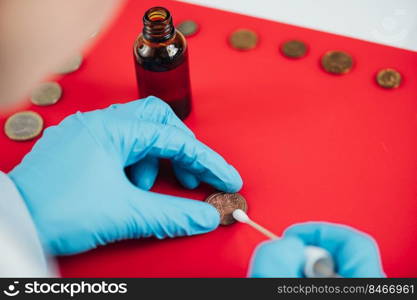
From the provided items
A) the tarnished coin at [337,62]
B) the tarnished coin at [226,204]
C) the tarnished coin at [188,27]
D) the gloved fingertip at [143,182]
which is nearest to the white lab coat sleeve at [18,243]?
the gloved fingertip at [143,182]

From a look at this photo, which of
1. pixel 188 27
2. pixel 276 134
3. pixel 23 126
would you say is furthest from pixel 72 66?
pixel 276 134

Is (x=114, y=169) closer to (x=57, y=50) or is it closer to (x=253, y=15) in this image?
(x=57, y=50)

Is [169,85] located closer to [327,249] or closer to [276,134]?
[276,134]

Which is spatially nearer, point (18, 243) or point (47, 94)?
point (18, 243)

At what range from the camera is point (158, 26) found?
1.02m

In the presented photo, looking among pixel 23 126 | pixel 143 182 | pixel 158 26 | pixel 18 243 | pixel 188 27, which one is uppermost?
pixel 188 27

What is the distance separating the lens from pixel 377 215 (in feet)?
3.36

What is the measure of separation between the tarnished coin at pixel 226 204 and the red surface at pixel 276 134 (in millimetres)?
24

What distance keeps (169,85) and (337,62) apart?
47cm

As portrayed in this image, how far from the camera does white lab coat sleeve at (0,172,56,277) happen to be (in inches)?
32.7

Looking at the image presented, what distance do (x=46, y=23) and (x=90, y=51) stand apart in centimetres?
101

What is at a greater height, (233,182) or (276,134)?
(276,134)

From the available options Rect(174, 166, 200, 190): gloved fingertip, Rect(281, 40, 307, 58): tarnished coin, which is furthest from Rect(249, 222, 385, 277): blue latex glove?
Rect(281, 40, 307, 58): tarnished coin

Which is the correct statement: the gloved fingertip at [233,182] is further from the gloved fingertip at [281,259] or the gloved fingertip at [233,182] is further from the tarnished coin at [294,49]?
the tarnished coin at [294,49]
